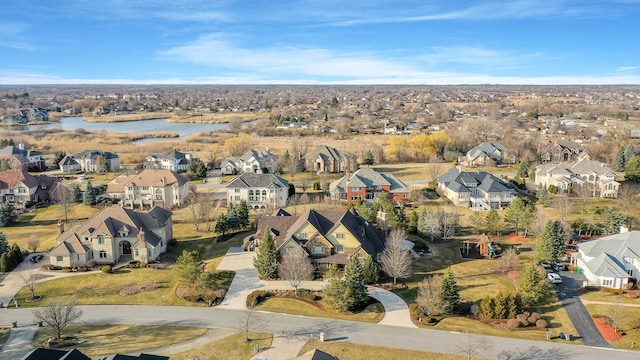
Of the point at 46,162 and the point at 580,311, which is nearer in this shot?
the point at 580,311

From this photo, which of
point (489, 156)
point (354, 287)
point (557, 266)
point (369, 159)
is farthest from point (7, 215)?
point (489, 156)

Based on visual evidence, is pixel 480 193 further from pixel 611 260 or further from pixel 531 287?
pixel 531 287

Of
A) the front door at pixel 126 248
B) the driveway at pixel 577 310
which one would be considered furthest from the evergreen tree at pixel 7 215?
the driveway at pixel 577 310

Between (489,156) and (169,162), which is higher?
(489,156)

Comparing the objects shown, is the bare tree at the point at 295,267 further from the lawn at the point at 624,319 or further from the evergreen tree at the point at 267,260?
the lawn at the point at 624,319

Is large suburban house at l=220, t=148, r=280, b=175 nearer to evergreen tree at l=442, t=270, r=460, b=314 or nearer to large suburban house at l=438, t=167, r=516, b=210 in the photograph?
large suburban house at l=438, t=167, r=516, b=210

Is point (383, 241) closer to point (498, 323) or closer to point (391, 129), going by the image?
point (498, 323)

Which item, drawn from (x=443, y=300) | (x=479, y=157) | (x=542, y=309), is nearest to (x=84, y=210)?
(x=443, y=300)
